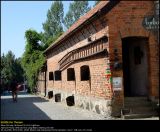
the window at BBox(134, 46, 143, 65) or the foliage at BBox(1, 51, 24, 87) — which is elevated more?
the window at BBox(134, 46, 143, 65)

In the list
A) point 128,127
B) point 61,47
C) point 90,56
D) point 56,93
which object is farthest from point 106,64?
point 56,93

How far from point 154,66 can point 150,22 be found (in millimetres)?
830

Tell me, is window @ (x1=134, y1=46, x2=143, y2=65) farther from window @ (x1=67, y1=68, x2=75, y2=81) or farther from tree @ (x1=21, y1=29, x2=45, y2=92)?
window @ (x1=67, y1=68, x2=75, y2=81)

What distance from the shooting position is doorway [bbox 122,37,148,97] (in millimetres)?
6142

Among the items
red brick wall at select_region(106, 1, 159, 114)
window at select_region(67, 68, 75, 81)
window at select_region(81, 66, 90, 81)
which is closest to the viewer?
red brick wall at select_region(106, 1, 159, 114)

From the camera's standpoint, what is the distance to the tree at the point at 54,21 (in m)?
5.10

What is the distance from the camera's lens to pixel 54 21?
5.43 meters

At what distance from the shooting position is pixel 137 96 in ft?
21.7

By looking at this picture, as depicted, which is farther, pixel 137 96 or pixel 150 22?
pixel 137 96

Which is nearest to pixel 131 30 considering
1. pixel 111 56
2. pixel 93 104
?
pixel 111 56

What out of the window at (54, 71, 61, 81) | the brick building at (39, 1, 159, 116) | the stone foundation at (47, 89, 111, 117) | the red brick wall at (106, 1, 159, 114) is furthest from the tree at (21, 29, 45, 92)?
the window at (54, 71, 61, 81)

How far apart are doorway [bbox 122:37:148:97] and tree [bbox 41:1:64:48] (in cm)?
143

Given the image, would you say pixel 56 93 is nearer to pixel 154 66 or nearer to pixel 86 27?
pixel 86 27

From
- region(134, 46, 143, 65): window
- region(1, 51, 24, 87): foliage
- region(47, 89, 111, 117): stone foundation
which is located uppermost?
region(134, 46, 143, 65): window
